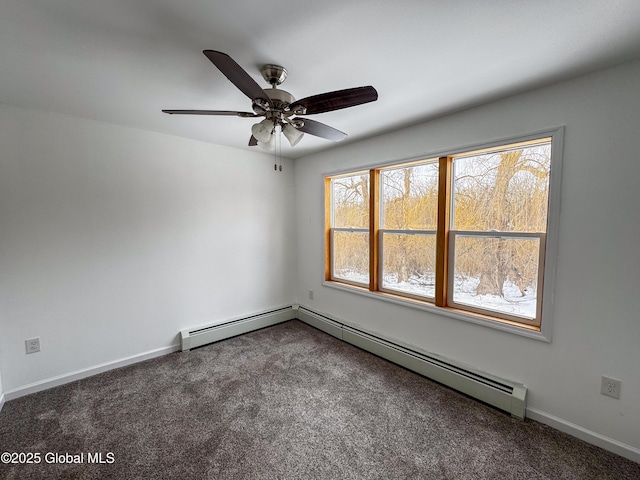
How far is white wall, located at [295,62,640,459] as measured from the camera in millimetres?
1628

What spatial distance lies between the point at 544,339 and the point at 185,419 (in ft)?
8.86

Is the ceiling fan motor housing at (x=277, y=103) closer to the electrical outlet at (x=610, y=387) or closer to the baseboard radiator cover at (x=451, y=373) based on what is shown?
the baseboard radiator cover at (x=451, y=373)

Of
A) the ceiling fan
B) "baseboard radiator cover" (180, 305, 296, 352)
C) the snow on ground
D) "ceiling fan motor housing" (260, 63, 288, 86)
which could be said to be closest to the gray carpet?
"baseboard radiator cover" (180, 305, 296, 352)

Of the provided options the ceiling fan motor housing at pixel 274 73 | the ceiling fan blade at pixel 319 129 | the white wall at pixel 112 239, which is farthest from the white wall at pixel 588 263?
the white wall at pixel 112 239

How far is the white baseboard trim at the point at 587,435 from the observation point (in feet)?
5.40

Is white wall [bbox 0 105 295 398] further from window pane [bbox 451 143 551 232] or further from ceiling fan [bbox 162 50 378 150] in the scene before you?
window pane [bbox 451 143 551 232]

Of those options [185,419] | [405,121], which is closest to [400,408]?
[185,419]

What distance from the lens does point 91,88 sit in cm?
191

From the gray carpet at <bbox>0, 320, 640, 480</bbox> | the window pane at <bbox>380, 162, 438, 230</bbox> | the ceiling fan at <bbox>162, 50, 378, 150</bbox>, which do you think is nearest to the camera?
the ceiling fan at <bbox>162, 50, 378, 150</bbox>

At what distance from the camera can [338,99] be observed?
1468 mm

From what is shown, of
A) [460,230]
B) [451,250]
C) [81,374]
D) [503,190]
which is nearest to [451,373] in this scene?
[451,250]

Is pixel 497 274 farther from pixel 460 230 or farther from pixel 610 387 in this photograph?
pixel 610 387

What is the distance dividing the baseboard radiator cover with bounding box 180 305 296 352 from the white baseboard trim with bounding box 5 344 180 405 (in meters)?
0.17

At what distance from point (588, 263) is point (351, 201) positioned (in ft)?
7.51
